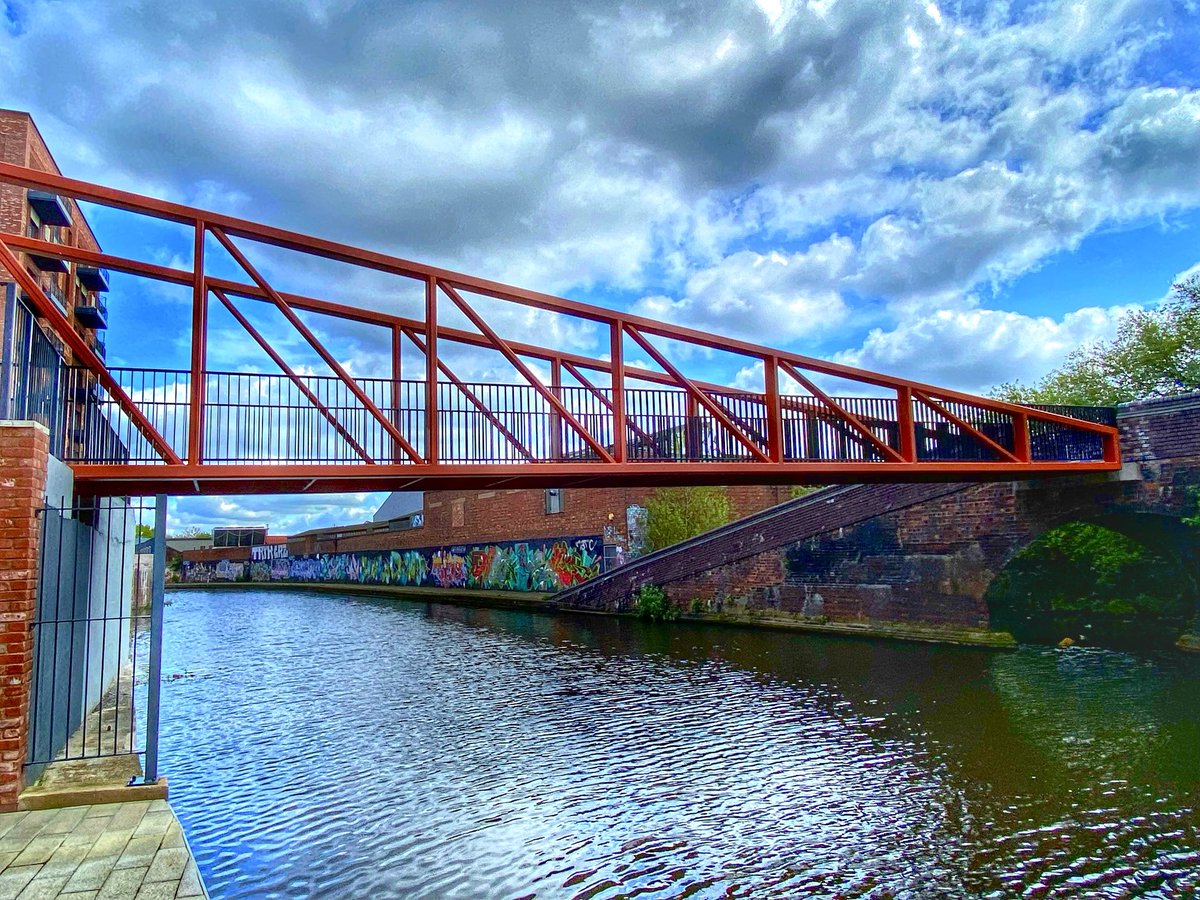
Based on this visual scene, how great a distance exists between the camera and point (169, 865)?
4.39 meters

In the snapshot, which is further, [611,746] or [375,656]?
[375,656]

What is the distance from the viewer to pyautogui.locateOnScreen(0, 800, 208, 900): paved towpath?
4.09m

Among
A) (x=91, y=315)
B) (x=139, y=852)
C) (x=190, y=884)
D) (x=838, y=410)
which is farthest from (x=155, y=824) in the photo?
(x=91, y=315)

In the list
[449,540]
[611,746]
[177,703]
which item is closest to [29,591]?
[611,746]

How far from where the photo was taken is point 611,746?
28.8 ft

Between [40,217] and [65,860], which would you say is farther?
[40,217]

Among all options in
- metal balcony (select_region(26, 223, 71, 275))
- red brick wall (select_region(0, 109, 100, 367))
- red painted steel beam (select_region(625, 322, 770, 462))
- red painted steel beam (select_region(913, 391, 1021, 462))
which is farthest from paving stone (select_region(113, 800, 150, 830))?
metal balcony (select_region(26, 223, 71, 275))

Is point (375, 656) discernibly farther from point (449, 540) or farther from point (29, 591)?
point (449, 540)

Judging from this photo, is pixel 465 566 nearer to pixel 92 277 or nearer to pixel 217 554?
pixel 92 277

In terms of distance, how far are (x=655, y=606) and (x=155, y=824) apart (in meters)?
17.9

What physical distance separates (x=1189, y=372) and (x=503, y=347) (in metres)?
19.4

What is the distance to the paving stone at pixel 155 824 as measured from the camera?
16.0 feet

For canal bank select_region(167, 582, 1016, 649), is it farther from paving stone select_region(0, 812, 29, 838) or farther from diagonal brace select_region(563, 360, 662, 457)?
paving stone select_region(0, 812, 29, 838)

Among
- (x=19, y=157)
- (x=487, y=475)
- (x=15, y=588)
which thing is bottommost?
(x=15, y=588)
